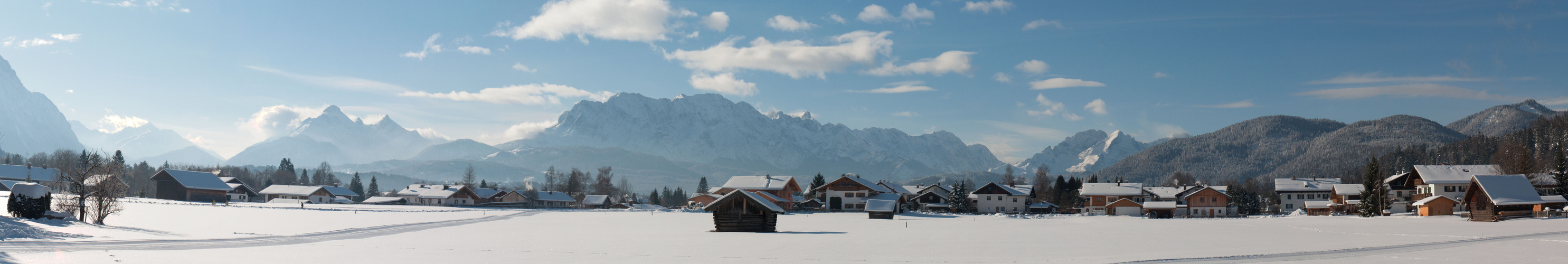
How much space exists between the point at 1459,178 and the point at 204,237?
93358mm

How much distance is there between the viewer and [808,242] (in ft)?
104

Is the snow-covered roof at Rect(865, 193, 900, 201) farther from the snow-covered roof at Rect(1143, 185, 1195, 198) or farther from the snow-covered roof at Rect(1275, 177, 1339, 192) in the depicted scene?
the snow-covered roof at Rect(1275, 177, 1339, 192)

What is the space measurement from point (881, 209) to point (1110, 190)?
1733 inches

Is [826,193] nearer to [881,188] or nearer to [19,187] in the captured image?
[881,188]

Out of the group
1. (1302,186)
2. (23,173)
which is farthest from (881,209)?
(23,173)

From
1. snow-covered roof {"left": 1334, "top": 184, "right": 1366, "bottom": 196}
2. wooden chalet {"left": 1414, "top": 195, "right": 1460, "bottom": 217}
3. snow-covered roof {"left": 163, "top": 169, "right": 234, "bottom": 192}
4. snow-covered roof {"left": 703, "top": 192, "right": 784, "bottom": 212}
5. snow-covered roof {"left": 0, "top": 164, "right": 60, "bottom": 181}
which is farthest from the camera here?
snow-covered roof {"left": 0, "top": 164, "right": 60, "bottom": 181}

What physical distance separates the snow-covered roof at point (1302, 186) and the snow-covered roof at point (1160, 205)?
115 feet

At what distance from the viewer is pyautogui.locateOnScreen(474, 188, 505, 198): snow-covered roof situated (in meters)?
131

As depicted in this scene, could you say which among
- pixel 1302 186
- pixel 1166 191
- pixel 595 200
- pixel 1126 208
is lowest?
pixel 595 200

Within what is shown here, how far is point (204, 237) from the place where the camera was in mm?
30219

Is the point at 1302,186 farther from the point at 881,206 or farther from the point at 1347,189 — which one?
the point at 881,206

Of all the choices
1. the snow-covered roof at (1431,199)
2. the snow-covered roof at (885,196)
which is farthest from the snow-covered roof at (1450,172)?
the snow-covered roof at (885,196)

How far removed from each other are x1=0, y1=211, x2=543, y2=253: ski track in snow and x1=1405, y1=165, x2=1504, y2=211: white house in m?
83.5

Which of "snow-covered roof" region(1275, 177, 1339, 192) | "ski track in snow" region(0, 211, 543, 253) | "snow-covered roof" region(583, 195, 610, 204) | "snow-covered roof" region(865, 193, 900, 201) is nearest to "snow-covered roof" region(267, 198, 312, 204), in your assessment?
"snow-covered roof" region(583, 195, 610, 204)
